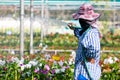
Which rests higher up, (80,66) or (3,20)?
(80,66)

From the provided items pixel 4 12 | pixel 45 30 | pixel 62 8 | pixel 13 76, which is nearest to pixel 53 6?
pixel 62 8

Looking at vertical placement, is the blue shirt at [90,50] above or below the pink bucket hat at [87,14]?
below

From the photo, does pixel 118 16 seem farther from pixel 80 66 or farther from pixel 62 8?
pixel 80 66

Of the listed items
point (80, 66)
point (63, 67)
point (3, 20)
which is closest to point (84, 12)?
point (80, 66)

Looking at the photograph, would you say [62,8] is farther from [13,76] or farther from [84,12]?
[84,12]

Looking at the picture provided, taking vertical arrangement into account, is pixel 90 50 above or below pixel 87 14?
below

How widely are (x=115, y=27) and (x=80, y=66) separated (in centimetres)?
1455

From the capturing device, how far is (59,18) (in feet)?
64.3

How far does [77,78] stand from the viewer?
4387 mm

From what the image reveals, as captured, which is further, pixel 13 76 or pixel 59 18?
pixel 59 18

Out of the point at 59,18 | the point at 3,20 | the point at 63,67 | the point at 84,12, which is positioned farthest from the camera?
the point at 59,18

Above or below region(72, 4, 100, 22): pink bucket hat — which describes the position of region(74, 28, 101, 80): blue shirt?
below

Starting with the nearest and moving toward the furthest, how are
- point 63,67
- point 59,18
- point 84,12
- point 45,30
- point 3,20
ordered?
1. point 84,12
2. point 63,67
3. point 3,20
4. point 45,30
5. point 59,18

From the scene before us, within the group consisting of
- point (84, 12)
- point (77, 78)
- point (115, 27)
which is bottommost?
point (115, 27)
